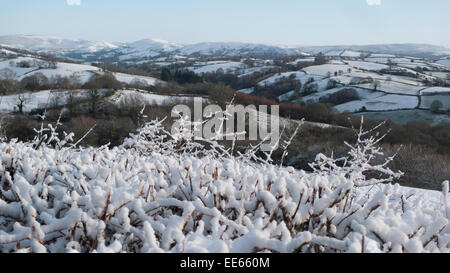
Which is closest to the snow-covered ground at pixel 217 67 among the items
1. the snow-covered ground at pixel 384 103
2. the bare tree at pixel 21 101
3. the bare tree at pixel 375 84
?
the bare tree at pixel 375 84

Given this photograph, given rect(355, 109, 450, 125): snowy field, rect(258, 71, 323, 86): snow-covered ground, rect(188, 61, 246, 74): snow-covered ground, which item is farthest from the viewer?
rect(188, 61, 246, 74): snow-covered ground

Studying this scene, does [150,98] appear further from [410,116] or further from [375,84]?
[375,84]

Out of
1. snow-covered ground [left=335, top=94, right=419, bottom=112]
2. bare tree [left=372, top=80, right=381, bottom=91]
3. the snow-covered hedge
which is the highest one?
the snow-covered hedge

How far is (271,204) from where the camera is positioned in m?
1.90

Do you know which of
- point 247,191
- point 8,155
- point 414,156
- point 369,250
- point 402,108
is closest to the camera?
point 369,250

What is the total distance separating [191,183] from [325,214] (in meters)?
0.89

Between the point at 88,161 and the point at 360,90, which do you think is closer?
the point at 88,161

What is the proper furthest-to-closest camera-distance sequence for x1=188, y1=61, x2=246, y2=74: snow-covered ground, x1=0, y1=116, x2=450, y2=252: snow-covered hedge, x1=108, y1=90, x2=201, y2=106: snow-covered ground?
1. x1=188, y1=61, x2=246, y2=74: snow-covered ground
2. x1=108, y1=90, x2=201, y2=106: snow-covered ground
3. x1=0, y1=116, x2=450, y2=252: snow-covered hedge

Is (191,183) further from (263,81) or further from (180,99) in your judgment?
(263,81)

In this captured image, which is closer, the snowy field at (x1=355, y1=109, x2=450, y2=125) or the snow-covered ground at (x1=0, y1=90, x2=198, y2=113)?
the snow-covered ground at (x1=0, y1=90, x2=198, y2=113)

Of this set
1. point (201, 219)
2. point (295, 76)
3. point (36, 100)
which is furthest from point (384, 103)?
point (201, 219)

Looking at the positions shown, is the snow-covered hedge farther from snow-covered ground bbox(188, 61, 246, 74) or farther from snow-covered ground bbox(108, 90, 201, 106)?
snow-covered ground bbox(188, 61, 246, 74)

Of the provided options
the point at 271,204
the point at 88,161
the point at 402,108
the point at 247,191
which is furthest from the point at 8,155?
the point at 402,108

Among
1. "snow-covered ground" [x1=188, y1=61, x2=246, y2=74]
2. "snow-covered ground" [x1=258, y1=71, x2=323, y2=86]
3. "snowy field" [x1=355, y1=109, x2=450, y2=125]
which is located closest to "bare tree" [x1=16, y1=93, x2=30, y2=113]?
"snowy field" [x1=355, y1=109, x2=450, y2=125]
